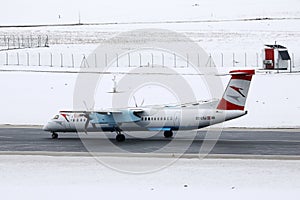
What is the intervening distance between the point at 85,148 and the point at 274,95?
70.3ft

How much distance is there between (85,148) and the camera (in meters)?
33.1

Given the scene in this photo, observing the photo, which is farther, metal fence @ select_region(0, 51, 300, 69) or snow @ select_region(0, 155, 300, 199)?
metal fence @ select_region(0, 51, 300, 69)

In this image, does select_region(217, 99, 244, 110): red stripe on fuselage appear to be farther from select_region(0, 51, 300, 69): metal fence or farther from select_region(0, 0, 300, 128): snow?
select_region(0, 51, 300, 69): metal fence

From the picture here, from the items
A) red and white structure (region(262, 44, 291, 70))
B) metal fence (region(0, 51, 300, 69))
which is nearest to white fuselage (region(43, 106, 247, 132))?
metal fence (region(0, 51, 300, 69))

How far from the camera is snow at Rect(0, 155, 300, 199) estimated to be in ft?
72.3

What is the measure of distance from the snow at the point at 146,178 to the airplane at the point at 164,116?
25.9ft

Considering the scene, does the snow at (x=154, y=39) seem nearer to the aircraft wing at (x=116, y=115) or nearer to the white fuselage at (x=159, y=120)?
the white fuselage at (x=159, y=120)

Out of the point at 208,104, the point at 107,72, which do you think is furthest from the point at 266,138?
the point at 107,72

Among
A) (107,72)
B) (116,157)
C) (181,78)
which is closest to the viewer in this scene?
(116,157)

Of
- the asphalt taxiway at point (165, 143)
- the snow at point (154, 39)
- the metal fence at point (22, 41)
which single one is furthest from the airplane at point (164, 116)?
the metal fence at point (22, 41)

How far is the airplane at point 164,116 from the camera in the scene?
36.3m

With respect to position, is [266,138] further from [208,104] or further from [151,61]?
[151,61]

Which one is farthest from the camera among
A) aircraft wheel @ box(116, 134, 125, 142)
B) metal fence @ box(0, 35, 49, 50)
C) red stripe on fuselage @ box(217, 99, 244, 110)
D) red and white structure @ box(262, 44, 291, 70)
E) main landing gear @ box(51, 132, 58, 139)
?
metal fence @ box(0, 35, 49, 50)

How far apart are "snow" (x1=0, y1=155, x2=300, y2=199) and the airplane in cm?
790
